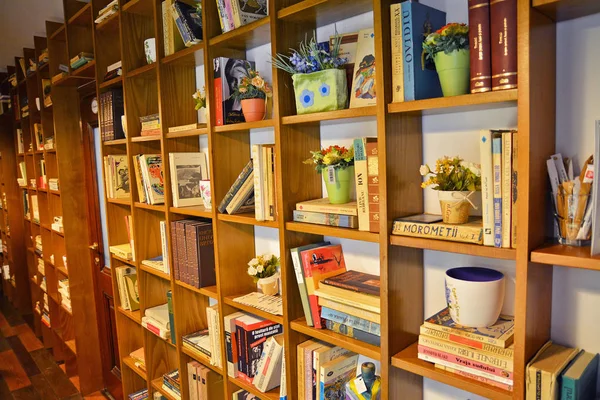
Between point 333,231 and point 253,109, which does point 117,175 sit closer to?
point 253,109

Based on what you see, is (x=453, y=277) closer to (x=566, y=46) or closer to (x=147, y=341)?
(x=566, y=46)

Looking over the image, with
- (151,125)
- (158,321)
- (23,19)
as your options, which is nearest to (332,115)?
(151,125)

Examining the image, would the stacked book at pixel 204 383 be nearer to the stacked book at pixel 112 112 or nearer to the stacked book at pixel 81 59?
the stacked book at pixel 112 112

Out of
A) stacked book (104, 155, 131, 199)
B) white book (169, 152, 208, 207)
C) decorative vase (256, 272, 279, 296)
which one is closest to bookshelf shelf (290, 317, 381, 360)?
decorative vase (256, 272, 279, 296)

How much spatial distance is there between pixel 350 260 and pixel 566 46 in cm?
93

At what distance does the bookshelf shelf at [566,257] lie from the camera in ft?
3.01

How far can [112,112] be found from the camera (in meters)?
2.62

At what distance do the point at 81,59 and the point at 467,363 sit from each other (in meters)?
2.68

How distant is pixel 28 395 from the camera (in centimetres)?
360

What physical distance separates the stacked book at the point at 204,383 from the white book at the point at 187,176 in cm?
78

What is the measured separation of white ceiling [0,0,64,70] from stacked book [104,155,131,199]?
3.60 ft

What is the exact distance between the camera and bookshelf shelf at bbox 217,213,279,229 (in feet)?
5.35

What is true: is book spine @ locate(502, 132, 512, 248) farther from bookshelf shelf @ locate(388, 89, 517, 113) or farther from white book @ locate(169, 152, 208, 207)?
white book @ locate(169, 152, 208, 207)

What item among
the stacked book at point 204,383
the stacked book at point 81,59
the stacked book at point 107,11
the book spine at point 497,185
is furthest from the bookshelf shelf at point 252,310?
the stacked book at point 81,59
